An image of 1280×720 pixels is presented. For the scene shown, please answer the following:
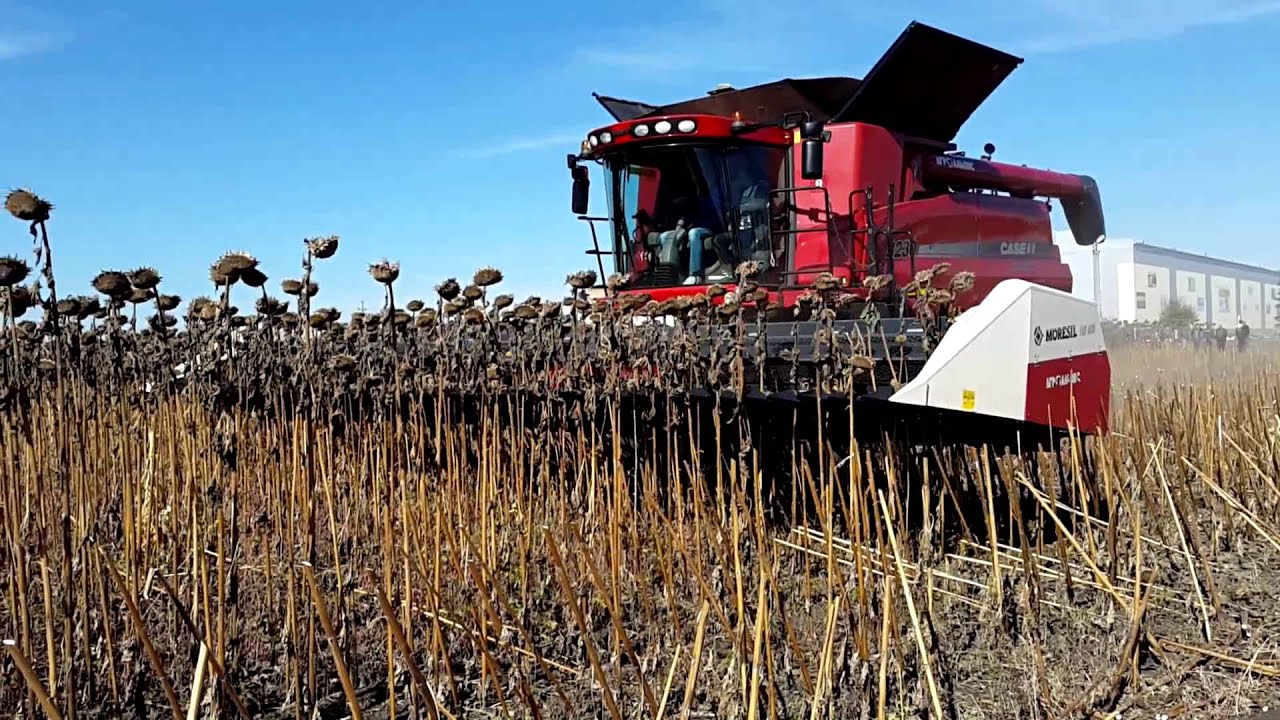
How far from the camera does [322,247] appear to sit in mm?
2740

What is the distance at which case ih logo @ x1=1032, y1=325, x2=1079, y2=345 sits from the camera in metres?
3.59

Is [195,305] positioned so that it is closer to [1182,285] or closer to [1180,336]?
[1180,336]

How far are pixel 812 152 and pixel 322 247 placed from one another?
3515 millimetres

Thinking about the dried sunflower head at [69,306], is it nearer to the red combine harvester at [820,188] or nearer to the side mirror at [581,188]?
the red combine harvester at [820,188]

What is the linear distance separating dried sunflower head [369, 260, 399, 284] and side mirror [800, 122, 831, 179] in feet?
10.1

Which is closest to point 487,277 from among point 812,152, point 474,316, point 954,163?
point 474,316

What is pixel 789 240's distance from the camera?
6297 millimetres

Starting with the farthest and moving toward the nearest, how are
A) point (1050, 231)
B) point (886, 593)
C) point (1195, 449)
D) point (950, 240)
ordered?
point (1050, 231) → point (950, 240) → point (1195, 449) → point (886, 593)

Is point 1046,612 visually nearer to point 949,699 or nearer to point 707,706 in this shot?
point 949,699

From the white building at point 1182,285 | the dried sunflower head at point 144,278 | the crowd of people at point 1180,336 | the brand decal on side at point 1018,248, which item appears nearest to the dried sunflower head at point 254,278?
the dried sunflower head at point 144,278

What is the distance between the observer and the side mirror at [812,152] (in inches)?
223

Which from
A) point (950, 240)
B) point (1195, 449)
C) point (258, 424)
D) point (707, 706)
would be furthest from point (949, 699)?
point (950, 240)

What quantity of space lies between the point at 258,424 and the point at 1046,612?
2.84m

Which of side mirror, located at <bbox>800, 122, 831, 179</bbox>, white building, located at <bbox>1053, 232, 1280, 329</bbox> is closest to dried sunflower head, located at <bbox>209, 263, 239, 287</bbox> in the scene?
side mirror, located at <bbox>800, 122, 831, 179</bbox>
